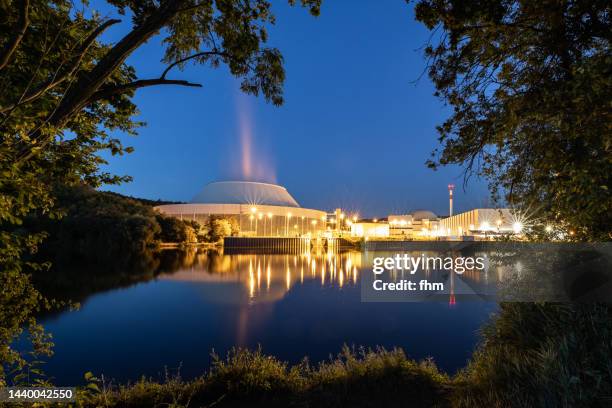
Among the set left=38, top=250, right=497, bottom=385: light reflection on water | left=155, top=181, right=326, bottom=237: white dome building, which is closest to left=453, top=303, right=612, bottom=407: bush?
left=38, top=250, right=497, bottom=385: light reflection on water

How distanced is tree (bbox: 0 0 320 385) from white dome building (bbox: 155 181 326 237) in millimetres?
49512

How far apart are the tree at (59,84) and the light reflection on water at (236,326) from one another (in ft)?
12.8

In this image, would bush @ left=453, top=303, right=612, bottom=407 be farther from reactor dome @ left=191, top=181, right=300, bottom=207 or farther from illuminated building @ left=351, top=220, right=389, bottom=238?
reactor dome @ left=191, top=181, right=300, bottom=207

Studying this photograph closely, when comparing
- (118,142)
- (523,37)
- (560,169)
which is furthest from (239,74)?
(560,169)

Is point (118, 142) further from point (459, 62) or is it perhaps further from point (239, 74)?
point (459, 62)

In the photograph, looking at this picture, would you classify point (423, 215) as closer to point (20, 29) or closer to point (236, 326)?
point (236, 326)

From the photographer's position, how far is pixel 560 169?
145 inches

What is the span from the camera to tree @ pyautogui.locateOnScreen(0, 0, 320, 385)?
222cm

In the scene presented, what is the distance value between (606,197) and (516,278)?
2.23 metres

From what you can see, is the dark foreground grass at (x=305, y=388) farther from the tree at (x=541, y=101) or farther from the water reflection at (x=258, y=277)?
the water reflection at (x=258, y=277)

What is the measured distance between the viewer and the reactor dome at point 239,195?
6200 cm

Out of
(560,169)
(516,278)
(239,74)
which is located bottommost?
(516,278)

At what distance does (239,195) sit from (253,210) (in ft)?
32.2

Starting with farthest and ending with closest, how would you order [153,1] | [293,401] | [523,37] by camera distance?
1. [293,401]
2. [523,37]
3. [153,1]
